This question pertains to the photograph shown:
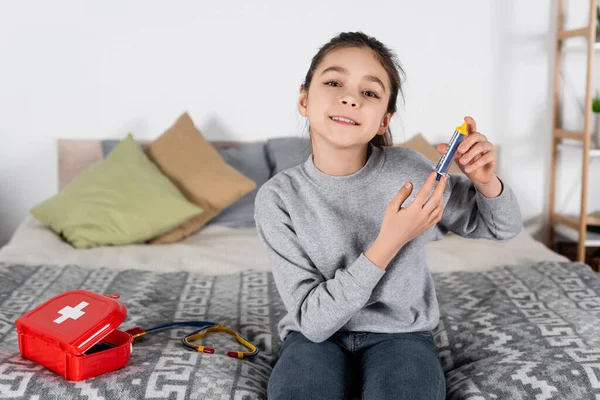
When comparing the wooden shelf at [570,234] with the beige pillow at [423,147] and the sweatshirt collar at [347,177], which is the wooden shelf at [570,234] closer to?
the beige pillow at [423,147]

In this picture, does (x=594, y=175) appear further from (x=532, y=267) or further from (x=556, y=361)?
(x=556, y=361)

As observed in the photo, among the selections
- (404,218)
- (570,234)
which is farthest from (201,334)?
(570,234)

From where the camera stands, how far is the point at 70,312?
4.42 ft

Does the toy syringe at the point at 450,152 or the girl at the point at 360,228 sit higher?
the toy syringe at the point at 450,152

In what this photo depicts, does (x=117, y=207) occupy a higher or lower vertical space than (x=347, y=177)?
lower

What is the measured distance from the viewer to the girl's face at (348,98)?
139cm

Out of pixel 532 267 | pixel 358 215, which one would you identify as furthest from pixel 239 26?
pixel 358 215

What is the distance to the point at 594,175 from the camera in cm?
327

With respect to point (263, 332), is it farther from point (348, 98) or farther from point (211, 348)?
point (348, 98)

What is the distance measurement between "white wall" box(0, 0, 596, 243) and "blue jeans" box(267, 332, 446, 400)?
73.8 inches

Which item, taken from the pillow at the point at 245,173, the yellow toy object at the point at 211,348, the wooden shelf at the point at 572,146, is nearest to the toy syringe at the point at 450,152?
the yellow toy object at the point at 211,348

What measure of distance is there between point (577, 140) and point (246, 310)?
191 cm

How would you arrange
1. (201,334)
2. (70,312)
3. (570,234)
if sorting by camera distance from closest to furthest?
(70,312), (201,334), (570,234)

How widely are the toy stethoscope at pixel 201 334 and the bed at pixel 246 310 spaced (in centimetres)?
2
